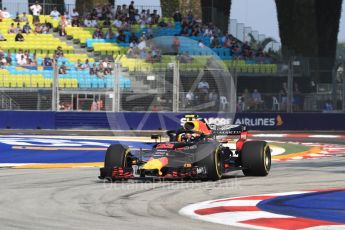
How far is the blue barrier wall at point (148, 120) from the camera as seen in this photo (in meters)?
31.1

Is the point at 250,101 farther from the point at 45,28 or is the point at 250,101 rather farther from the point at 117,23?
the point at 45,28

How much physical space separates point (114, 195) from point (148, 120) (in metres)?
20.8

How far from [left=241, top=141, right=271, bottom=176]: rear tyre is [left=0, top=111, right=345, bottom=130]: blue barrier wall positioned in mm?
15926

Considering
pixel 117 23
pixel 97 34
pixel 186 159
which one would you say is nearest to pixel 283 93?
pixel 97 34

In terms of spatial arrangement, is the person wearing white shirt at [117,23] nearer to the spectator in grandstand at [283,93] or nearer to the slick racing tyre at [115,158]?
the spectator in grandstand at [283,93]

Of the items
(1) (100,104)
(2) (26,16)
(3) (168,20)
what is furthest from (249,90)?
(2) (26,16)

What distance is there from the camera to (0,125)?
104 ft

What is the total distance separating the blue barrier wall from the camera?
102 feet

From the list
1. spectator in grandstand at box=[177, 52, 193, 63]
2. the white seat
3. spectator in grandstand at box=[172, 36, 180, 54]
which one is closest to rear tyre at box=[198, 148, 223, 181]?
spectator in grandstand at box=[177, 52, 193, 63]

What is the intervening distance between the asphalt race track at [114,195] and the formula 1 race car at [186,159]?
200 mm

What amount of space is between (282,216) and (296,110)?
23061 mm

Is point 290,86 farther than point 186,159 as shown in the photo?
Yes

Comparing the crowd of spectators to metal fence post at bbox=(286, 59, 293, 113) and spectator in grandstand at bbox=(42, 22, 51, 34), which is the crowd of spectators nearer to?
metal fence post at bbox=(286, 59, 293, 113)

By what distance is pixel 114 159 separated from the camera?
43.5 feet
